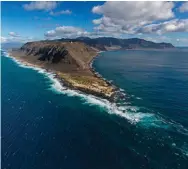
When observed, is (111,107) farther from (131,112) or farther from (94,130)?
(94,130)

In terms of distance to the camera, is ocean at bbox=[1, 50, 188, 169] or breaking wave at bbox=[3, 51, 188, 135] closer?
ocean at bbox=[1, 50, 188, 169]

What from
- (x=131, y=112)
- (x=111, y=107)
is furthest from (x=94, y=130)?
(x=111, y=107)

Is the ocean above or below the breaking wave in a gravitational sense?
below

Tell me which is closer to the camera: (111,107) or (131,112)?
(131,112)

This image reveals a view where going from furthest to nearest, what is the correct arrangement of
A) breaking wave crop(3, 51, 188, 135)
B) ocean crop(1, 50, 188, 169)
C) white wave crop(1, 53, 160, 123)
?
white wave crop(1, 53, 160, 123), breaking wave crop(3, 51, 188, 135), ocean crop(1, 50, 188, 169)

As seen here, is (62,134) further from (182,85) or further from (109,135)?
(182,85)

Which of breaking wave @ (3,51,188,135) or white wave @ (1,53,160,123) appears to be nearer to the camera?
breaking wave @ (3,51,188,135)

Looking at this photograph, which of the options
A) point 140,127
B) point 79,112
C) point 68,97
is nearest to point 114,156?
point 140,127

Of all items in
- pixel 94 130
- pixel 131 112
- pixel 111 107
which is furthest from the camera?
pixel 111 107

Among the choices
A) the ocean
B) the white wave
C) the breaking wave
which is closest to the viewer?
the ocean
